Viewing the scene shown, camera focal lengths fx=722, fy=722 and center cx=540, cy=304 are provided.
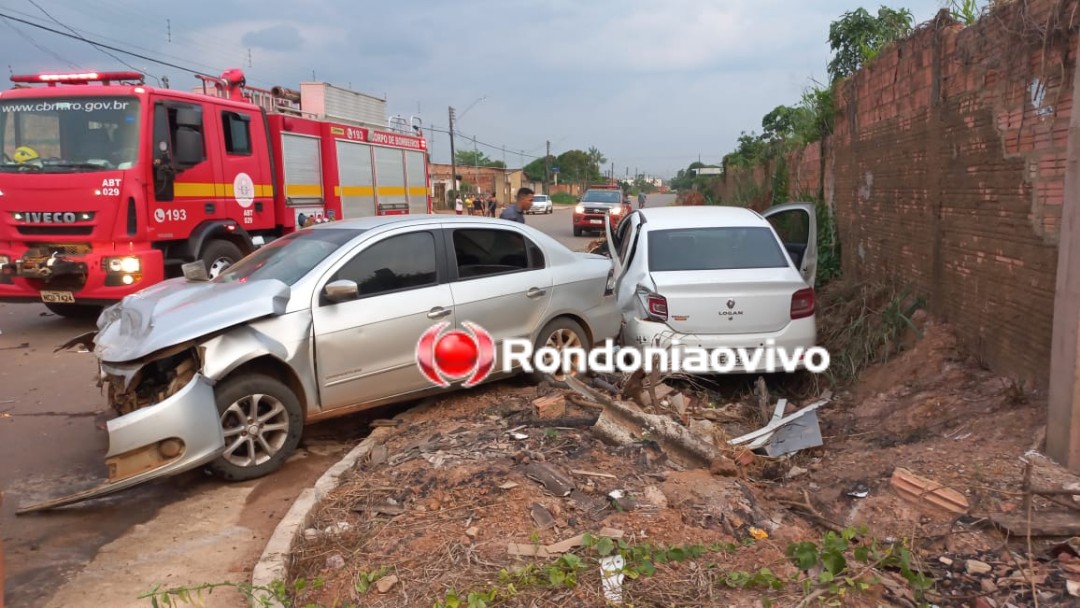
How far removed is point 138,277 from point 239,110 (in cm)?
280

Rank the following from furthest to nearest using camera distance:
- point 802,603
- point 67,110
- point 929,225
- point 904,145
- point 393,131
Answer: point 393,131 < point 67,110 < point 904,145 < point 929,225 < point 802,603

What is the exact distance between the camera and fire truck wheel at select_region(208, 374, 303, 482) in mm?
4348

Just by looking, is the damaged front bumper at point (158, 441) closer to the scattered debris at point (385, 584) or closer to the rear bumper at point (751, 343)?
the scattered debris at point (385, 584)

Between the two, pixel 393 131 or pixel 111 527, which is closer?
pixel 111 527

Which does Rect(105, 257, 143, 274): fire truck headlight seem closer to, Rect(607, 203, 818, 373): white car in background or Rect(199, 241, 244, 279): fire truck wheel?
Rect(199, 241, 244, 279): fire truck wheel

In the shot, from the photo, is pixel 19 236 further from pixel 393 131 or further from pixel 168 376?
pixel 393 131

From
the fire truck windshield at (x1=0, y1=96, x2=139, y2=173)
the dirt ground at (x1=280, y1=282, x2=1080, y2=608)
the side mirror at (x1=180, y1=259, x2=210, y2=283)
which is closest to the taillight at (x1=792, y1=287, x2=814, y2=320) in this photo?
the dirt ground at (x1=280, y1=282, x2=1080, y2=608)

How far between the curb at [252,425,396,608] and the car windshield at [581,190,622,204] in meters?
22.3

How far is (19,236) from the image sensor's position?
807 cm

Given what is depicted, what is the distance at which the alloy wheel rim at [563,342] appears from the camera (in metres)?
6.14

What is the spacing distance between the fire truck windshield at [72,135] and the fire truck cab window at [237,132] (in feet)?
4.43

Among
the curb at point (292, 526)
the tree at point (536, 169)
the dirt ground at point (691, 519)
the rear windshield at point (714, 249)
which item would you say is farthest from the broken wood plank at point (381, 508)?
the tree at point (536, 169)

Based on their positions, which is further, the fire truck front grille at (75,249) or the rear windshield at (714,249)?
the fire truck front grille at (75,249)

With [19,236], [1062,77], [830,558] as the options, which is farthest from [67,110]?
[1062,77]
